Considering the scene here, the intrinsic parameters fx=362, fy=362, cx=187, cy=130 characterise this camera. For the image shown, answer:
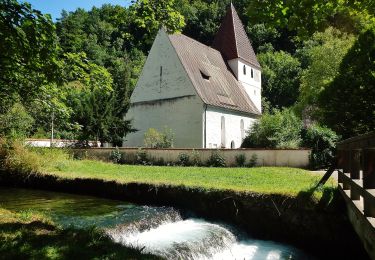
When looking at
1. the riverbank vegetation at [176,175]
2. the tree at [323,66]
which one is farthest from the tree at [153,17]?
the tree at [323,66]

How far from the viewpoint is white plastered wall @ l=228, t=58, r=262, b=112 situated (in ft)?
125

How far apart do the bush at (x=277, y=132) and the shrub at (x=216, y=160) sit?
14.4 ft

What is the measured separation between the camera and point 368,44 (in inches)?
957

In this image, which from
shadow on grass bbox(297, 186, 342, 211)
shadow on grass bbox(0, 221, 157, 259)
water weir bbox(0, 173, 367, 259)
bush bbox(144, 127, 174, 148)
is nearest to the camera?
shadow on grass bbox(0, 221, 157, 259)

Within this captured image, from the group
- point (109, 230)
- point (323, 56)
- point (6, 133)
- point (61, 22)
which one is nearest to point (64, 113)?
point (61, 22)

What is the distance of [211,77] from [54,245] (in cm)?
2688

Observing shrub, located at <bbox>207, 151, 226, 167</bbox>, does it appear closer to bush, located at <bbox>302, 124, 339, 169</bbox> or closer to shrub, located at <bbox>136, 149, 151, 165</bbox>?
shrub, located at <bbox>136, 149, 151, 165</bbox>

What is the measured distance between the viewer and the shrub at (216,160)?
2138 centimetres

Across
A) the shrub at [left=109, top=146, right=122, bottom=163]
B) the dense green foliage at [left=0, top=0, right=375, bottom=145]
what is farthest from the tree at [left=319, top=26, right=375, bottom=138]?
the shrub at [left=109, top=146, right=122, bottom=163]

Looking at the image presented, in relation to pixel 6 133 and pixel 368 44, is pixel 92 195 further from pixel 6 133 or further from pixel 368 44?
pixel 368 44

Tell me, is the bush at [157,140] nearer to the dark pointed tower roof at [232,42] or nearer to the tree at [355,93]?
the tree at [355,93]

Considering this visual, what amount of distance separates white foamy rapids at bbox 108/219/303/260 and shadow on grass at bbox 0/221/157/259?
1.40 metres

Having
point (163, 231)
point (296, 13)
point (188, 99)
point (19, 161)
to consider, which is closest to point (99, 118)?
point (188, 99)

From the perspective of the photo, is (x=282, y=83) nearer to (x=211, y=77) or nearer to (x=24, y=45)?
Answer: (x=211, y=77)
